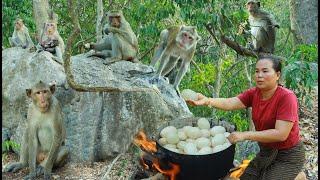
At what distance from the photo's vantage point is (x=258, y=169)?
4852 mm

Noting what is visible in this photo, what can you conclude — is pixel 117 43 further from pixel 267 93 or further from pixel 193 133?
pixel 267 93

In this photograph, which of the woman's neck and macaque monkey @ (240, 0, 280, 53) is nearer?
the woman's neck

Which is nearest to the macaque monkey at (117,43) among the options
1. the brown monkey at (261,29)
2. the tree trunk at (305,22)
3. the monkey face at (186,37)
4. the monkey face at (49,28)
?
the monkey face at (186,37)

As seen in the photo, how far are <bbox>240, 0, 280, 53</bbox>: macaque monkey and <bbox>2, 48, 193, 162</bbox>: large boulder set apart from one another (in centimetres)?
304

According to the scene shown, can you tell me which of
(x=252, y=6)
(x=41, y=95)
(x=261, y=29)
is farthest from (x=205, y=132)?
(x=252, y=6)

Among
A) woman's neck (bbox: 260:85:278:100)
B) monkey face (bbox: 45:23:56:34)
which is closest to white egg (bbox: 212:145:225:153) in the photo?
woman's neck (bbox: 260:85:278:100)

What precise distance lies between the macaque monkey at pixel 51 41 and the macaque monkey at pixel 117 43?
0.70 metres

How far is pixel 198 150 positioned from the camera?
180 inches

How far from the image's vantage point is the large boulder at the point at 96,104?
7277mm

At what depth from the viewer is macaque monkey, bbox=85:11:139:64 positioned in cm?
884

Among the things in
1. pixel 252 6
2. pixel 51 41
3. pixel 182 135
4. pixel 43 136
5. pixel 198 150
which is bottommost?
pixel 43 136

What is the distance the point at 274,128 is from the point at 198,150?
0.74 m

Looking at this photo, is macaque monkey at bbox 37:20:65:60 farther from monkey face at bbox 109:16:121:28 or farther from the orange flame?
the orange flame

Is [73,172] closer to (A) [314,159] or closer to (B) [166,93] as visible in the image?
(B) [166,93]
